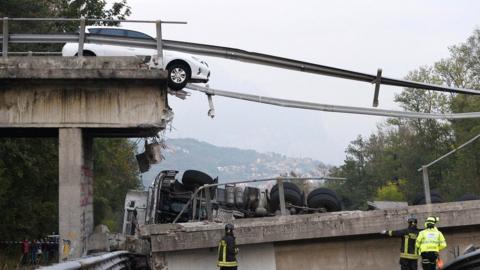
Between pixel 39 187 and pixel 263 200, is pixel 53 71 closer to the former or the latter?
pixel 263 200

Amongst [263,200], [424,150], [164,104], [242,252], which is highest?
[424,150]

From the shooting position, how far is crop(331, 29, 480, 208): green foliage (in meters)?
68.6

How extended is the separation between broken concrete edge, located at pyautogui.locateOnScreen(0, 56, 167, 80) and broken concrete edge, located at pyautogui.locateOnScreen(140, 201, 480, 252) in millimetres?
3081

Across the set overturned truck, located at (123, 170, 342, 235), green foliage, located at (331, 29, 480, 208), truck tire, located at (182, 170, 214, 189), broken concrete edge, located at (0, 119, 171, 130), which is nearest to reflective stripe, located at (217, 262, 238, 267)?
overturned truck, located at (123, 170, 342, 235)

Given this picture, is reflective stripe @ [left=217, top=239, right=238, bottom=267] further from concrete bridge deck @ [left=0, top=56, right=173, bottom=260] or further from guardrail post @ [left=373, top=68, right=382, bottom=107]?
guardrail post @ [left=373, top=68, right=382, bottom=107]

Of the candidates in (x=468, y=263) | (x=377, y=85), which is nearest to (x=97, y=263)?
(x=468, y=263)

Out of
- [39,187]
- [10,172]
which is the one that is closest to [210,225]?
[10,172]

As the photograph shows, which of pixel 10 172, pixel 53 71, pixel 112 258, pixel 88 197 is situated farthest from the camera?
pixel 10 172

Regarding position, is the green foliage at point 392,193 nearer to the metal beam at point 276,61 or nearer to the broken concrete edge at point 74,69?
the metal beam at point 276,61

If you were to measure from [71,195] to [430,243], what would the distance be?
6984 mm

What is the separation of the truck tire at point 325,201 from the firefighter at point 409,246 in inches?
122

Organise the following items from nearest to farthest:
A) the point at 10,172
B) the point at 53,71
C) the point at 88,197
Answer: the point at 53,71 → the point at 88,197 → the point at 10,172

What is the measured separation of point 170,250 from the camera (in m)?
14.7

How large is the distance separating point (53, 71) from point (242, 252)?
5.24 meters
